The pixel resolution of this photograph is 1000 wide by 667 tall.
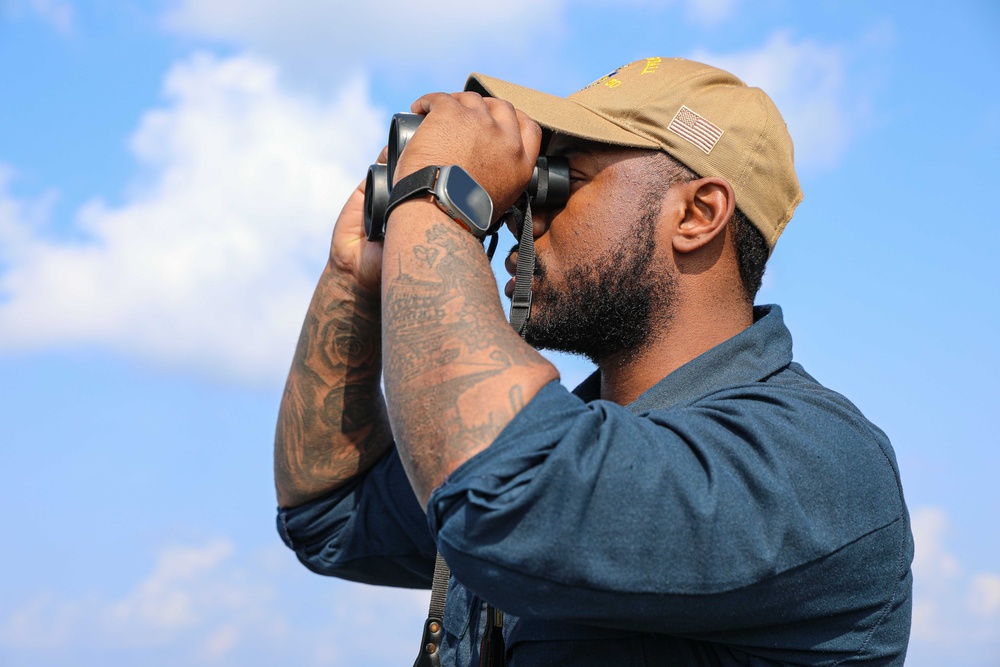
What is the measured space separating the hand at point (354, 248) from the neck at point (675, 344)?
0.61m

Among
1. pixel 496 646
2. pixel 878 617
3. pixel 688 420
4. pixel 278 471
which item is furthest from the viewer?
pixel 278 471

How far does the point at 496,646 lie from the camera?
1969 mm

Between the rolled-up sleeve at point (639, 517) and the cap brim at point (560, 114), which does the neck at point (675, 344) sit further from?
the rolled-up sleeve at point (639, 517)

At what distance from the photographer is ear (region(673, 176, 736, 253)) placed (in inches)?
93.4

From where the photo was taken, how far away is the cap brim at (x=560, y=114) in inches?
91.0

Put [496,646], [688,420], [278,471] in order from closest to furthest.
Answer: [688,420] → [496,646] → [278,471]

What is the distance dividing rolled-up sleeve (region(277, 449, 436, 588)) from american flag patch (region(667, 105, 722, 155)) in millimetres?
1066

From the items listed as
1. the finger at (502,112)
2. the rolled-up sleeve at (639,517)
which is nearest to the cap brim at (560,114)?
the finger at (502,112)

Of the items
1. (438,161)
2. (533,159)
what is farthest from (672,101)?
(438,161)

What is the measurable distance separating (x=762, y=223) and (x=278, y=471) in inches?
53.4

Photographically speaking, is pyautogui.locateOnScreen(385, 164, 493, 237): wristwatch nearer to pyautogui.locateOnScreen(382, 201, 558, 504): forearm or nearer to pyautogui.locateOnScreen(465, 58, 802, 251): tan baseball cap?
pyautogui.locateOnScreen(382, 201, 558, 504): forearm

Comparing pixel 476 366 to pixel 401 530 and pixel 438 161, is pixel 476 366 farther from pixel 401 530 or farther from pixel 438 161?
pixel 401 530

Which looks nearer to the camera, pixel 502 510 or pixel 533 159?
pixel 502 510

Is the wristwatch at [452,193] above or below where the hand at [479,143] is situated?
below
